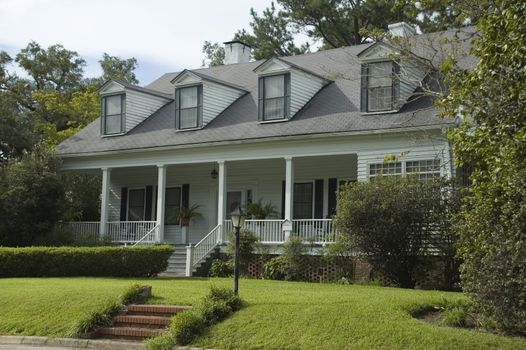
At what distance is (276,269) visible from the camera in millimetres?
20609

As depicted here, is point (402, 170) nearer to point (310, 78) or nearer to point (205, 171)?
point (310, 78)

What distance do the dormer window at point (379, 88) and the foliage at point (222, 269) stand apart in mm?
6429

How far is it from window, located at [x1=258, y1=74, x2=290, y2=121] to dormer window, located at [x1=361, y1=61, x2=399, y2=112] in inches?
118

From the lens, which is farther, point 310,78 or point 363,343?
point 310,78

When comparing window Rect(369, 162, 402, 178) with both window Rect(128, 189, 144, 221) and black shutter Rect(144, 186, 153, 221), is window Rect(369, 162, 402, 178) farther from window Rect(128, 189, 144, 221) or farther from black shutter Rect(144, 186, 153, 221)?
window Rect(128, 189, 144, 221)

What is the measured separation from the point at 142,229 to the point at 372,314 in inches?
635

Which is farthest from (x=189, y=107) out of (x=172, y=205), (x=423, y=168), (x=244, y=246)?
(x=423, y=168)

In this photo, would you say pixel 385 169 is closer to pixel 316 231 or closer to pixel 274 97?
pixel 316 231

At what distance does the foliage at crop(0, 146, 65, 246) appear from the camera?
80.2ft

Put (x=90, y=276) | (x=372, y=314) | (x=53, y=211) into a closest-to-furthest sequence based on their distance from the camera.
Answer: (x=372, y=314) < (x=90, y=276) < (x=53, y=211)

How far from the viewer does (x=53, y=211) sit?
83.4ft

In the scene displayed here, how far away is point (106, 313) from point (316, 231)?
33.2 ft

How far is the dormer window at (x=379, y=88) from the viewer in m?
21.2

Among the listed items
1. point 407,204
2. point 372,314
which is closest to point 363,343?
point 372,314
